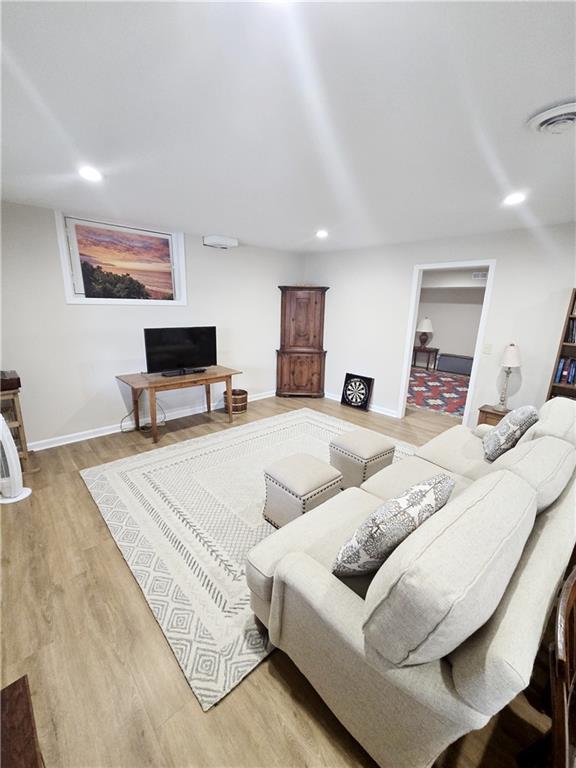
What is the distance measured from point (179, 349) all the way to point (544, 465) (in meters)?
3.64

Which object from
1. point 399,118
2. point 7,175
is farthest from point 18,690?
point 7,175

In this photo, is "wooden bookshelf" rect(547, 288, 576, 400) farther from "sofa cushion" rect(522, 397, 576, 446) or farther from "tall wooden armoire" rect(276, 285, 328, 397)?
"tall wooden armoire" rect(276, 285, 328, 397)

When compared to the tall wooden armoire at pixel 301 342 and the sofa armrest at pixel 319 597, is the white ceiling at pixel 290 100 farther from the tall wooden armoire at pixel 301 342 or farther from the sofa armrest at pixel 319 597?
the tall wooden armoire at pixel 301 342

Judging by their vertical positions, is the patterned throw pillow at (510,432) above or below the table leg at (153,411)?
above

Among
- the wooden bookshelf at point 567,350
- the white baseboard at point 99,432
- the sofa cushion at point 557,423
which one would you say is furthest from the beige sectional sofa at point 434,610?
the white baseboard at point 99,432

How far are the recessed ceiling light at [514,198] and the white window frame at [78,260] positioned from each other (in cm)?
348

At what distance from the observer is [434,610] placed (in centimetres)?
74

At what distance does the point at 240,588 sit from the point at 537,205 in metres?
3.68

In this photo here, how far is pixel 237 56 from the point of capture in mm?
1157

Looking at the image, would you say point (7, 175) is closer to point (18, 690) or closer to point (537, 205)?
point (18, 690)

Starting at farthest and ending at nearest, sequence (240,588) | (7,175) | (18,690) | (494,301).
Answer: (494,301) → (7,175) → (240,588) → (18,690)

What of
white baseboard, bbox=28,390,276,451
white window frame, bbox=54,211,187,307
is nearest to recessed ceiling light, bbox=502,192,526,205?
white window frame, bbox=54,211,187,307

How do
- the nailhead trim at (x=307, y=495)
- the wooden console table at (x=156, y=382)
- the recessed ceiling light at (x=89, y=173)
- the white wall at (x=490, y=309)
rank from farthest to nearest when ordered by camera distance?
the wooden console table at (x=156, y=382) → the white wall at (x=490, y=309) → the recessed ceiling light at (x=89, y=173) → the nailhead trim at (x=307, y=495)

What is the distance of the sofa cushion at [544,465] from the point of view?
49.3 inches
